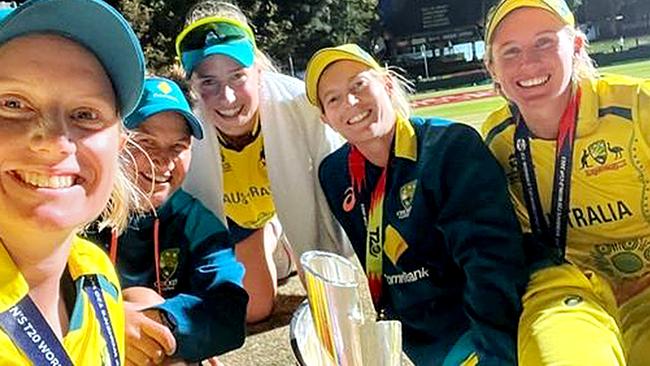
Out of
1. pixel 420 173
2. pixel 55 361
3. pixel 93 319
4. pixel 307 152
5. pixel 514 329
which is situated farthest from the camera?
pixel 307 152

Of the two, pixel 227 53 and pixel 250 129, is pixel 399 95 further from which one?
pixel 250 129

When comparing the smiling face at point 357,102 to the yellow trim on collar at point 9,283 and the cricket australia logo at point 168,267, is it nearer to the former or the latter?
the cricket australia logo at point 168,267

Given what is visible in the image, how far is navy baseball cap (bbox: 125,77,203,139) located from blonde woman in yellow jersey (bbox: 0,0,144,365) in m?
0.95

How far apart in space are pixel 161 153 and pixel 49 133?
1230 millimetres

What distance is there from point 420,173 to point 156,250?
847 millimetres

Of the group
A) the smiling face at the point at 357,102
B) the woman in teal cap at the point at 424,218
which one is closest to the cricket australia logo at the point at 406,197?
the woman in teal cap at the point at 424,218

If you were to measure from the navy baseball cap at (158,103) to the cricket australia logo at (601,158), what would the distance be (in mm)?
1210

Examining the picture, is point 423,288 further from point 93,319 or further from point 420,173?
point 93,319

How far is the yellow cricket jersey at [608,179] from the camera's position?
8.51 feet

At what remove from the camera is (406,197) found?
2.70 m

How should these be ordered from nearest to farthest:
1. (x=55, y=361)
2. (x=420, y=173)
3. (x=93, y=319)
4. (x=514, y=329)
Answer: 1. (x=55, y=361)
2. (x=93, y=319)
3. (x=514, y=329)
4. (x=420, y=173)

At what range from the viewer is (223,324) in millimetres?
2570

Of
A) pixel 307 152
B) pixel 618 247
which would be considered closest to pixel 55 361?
pixel 618 247

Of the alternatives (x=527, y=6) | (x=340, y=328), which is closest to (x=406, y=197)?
(x=527, y=6)
